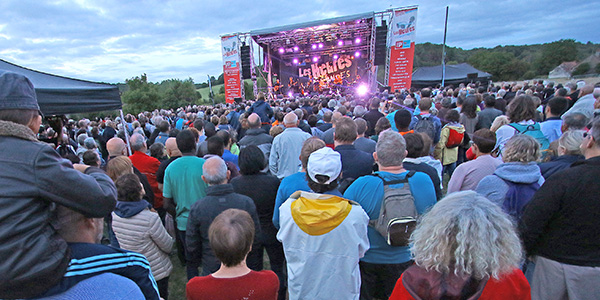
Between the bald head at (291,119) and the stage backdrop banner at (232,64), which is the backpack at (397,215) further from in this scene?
the stage backdrop banner at (232,64)

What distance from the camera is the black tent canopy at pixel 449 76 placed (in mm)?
20734

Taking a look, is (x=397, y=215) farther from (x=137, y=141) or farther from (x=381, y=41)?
(x=381, y=41)

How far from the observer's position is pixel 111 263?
1.07 m

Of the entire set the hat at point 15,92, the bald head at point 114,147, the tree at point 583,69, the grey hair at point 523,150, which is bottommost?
the bald head at point 114,147

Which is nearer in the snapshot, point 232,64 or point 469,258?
point 469,258

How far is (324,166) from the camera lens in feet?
5.91

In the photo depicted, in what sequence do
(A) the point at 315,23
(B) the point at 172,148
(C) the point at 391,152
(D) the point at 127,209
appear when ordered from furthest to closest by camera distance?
1. (A) the point at 315,23
2. (B) the point at 172,148
3. (D) the point at 127,209
4. (C) the point at 391,152

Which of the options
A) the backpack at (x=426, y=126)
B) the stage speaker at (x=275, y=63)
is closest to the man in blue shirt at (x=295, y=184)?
the backpack at (x=426, y=126)

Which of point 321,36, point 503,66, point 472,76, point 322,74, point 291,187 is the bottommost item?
point 291,187

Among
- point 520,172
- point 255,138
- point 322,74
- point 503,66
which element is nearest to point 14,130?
point 520,172

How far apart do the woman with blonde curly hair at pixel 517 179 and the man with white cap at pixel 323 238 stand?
1130 millimetres

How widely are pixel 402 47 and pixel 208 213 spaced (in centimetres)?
1380

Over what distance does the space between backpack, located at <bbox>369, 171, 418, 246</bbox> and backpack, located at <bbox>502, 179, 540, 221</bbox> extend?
0.77 meters

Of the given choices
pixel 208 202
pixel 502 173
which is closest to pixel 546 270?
pixel 502 173
